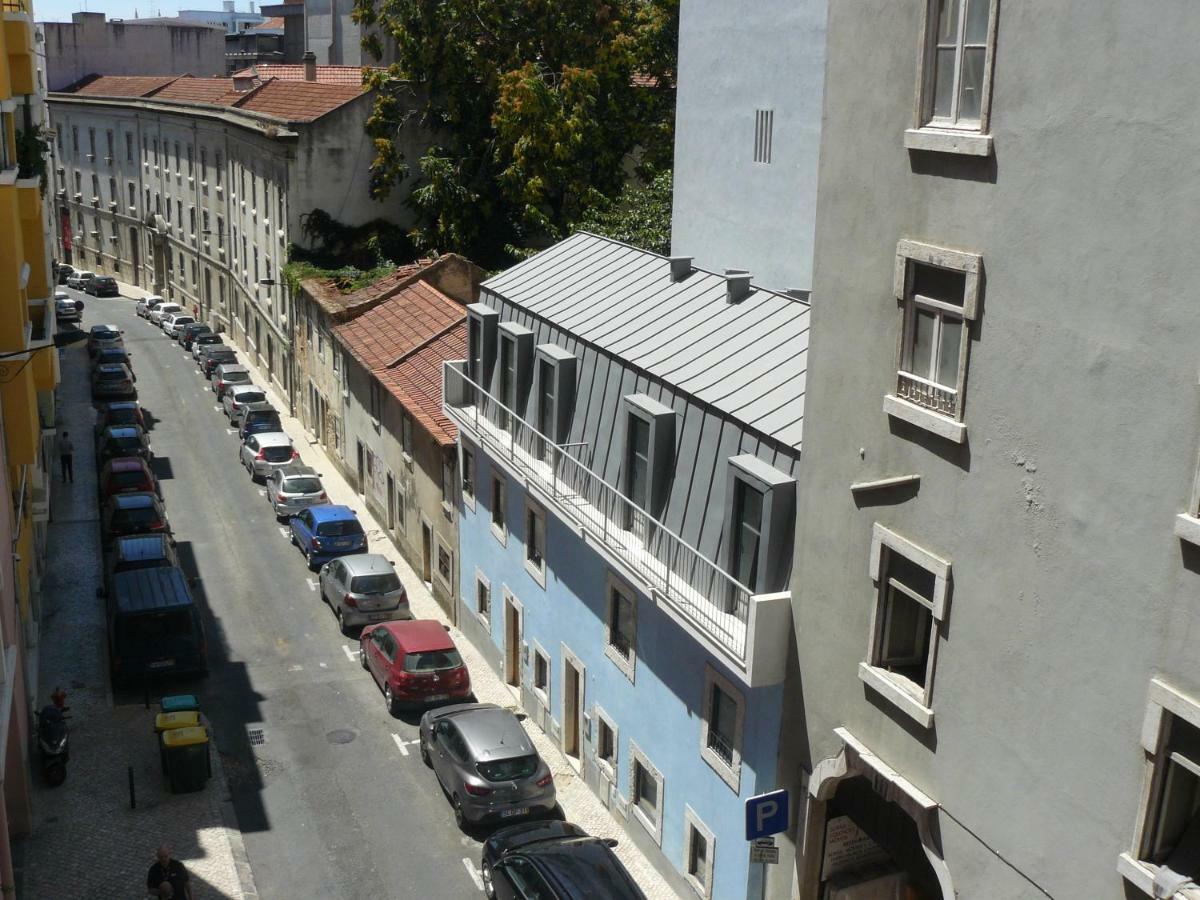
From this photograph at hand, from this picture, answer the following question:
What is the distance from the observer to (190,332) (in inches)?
Result: 2415

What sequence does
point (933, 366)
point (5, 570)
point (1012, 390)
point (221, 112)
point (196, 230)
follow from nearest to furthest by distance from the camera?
point (1012, 390), point (933, 366), point (5, 570), point (221, 112), point (196, 230)

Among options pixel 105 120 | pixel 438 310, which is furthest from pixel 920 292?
pixel 105 120

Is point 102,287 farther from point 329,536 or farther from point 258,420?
point 329,536

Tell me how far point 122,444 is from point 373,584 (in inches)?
635

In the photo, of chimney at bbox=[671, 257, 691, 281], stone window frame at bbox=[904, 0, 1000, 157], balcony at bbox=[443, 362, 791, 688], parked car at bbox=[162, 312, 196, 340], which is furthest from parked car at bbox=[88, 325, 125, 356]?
stone window frame at bbox=[904, 0, 1000, 157]

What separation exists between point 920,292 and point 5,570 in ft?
51.9

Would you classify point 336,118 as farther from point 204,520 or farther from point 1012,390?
point 1012,390

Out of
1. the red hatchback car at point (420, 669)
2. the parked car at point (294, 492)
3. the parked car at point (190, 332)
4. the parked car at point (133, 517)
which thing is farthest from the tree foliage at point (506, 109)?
the red hatchback car at point (420, 669)

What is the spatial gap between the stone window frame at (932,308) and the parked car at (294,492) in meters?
26.8

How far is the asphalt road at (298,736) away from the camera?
2055cm

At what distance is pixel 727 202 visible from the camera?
2866cm

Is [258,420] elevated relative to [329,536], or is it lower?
elevated

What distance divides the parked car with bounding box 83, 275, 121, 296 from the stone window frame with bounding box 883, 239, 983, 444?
2721 inches

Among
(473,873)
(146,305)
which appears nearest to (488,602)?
(473,873)
